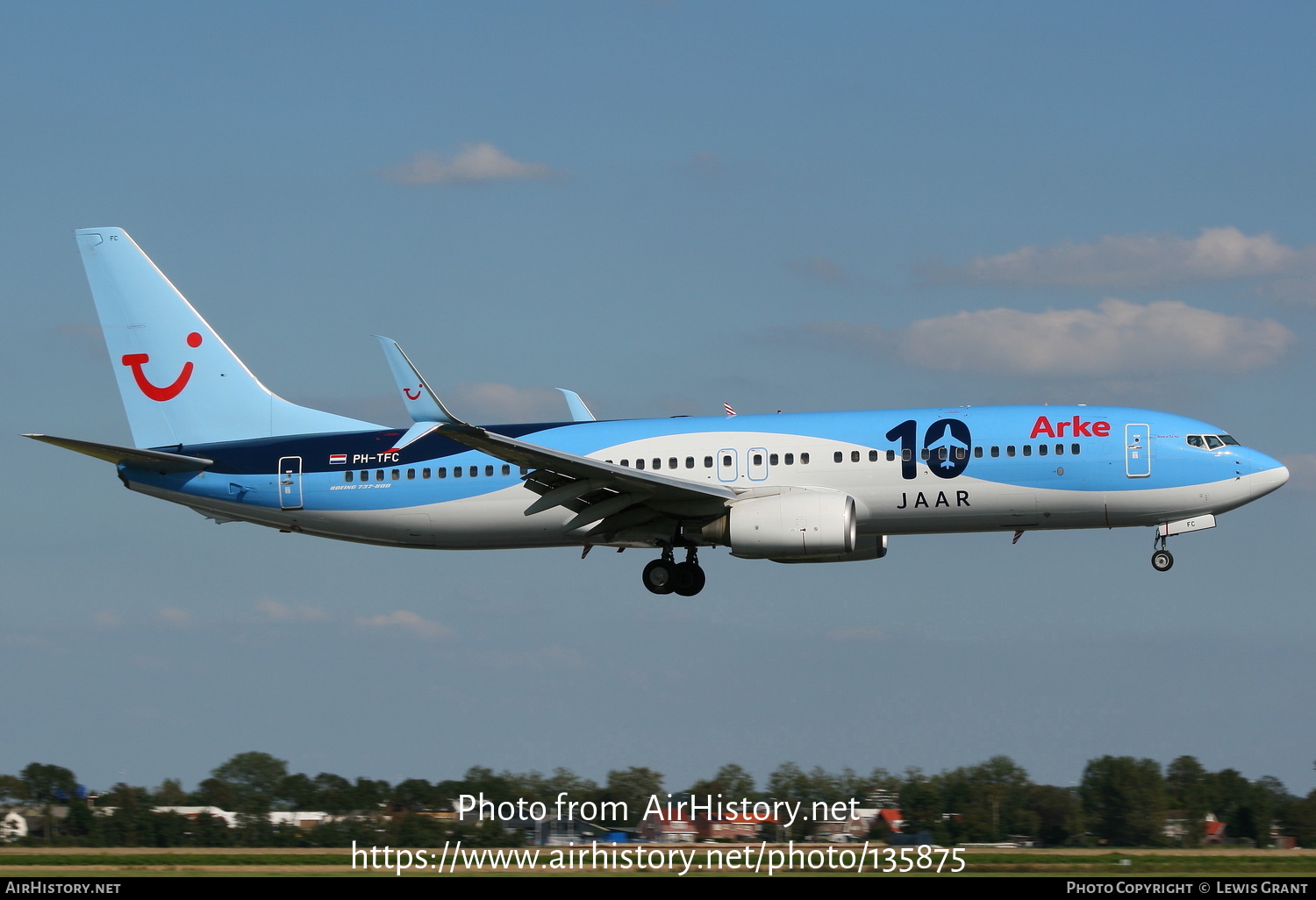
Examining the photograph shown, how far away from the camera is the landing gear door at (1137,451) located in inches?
1495

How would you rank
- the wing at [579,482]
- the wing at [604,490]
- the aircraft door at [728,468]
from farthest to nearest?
the aircraft door at [728,468], the wing at [604,490], the wing at [579,482]

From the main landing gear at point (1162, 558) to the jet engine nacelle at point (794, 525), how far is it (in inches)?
303

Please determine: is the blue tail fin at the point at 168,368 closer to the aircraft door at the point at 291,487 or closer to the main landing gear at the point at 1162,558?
the aircraft door at the point at 291,487

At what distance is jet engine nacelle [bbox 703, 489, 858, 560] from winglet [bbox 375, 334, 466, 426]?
8313mm

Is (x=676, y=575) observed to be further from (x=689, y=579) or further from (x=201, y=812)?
(x=201, y=812)

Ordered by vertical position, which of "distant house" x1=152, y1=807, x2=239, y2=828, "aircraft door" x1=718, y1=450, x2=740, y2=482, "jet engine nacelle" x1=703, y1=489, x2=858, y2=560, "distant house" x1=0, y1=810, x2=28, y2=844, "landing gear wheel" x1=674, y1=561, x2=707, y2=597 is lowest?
"distant house" x1=0, y1=810, x2=28, y2=844

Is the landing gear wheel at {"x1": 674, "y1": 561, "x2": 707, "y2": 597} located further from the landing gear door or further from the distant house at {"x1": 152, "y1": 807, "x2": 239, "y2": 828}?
the distant house at {"x1": 152, "y1": 807, "x2": 239, "y2": 828}

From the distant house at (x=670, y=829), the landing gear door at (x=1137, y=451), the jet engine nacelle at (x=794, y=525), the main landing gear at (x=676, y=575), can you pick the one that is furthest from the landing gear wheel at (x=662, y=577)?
the landing gear door at (x=1137, y=451)

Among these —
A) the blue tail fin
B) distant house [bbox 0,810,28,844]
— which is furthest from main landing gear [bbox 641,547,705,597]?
distant house [bbox 0,810,28,844]

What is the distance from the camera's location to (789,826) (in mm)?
32594

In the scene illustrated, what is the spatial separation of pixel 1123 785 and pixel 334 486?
22314 millimetres

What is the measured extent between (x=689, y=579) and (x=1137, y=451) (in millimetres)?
12078

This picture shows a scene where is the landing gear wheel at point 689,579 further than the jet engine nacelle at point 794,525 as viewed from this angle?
Yes

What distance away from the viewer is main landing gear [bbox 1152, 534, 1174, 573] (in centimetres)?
Answer: 3909
